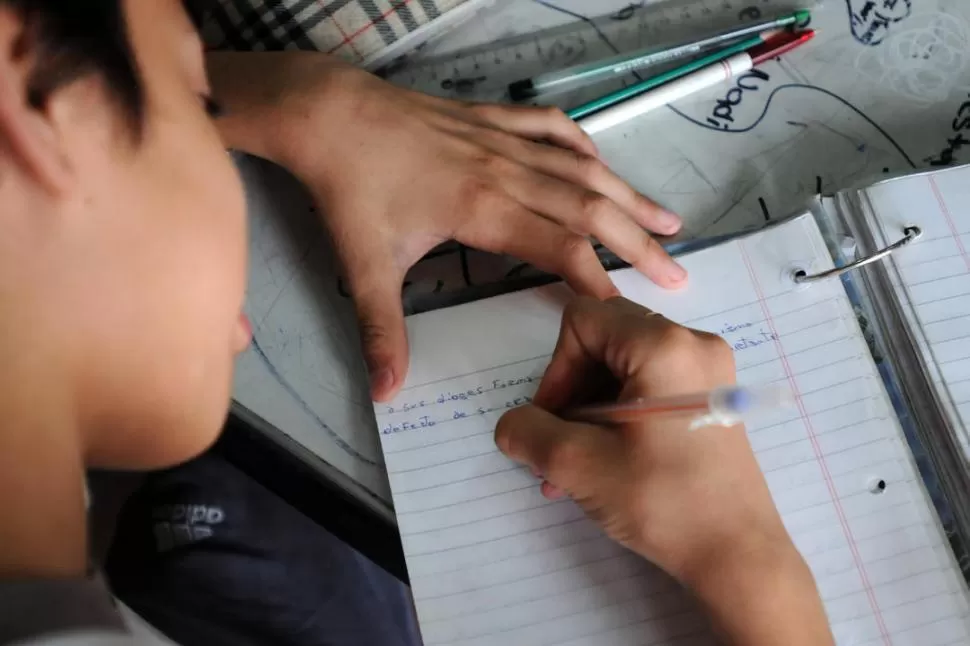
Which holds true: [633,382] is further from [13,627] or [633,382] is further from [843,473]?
[13,627]

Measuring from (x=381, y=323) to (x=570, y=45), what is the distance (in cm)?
30

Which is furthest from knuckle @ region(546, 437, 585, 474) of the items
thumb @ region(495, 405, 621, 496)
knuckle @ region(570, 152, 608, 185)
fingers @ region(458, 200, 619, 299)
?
knuckle @ region(570, 152, 608, 185)

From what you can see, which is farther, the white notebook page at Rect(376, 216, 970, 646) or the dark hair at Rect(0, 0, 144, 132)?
the white notebook page at Rect(376, 216, 970, 646)

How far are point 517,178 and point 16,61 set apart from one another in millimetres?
371

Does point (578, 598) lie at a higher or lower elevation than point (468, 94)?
lower

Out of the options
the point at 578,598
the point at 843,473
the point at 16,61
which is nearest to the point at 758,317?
the point at 843,473

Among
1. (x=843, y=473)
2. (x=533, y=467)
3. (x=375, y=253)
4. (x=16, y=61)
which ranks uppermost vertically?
(x=16, y=61)

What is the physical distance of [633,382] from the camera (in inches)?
17.4

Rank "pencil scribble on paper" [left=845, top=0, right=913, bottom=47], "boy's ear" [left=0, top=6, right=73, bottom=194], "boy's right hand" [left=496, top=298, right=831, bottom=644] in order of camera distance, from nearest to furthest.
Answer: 1. "boy's ear" [left=0, top=6, right=73, bottom=194]
2. "boy's right hand" [left=496, top=298, right=831, bottom=644]
3. "pencil scribble on paper" [left=845, top=0, right=913, bottom=47]

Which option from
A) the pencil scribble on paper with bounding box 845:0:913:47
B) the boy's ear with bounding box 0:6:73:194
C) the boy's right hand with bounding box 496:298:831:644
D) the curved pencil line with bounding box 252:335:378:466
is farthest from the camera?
the pencil scribble on paper with bounding box 845:0:913:47

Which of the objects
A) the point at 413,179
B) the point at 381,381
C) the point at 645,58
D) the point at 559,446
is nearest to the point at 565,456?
the point at 559,446

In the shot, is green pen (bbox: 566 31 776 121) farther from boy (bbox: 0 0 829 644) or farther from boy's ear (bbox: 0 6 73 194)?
boy's ear (bbox: 0 6 73 194)

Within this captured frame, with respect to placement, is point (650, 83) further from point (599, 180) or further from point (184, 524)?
point (184, 524)

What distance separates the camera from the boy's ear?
0.26 m
